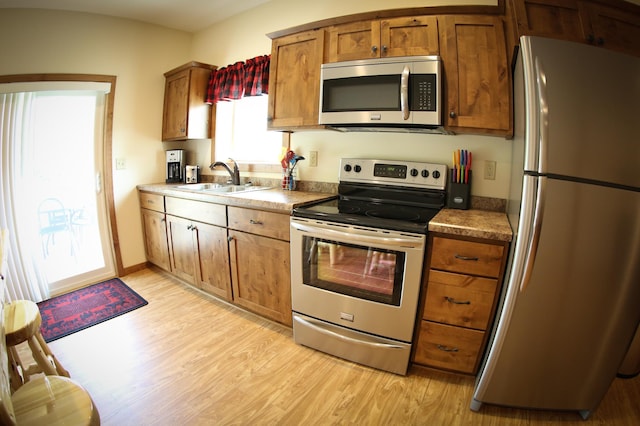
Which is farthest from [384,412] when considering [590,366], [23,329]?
[23,329]

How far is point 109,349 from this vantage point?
170cm

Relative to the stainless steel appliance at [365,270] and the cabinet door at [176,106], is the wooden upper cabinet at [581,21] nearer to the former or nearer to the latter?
the stainless steel appliance at [365,270]

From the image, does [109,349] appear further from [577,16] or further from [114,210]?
[577,16]

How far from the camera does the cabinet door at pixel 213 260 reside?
204cm

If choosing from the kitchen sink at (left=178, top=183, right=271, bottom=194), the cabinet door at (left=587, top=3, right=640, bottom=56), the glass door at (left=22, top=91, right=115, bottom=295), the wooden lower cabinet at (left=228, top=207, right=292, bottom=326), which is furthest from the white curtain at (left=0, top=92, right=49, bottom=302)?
the cabinet door at (left=587, top=3, right=640, bottom=56)

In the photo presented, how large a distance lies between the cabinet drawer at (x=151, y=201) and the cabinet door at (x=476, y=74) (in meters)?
2.51

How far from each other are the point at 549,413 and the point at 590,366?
36 cm

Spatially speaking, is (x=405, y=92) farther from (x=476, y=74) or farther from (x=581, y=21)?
(x=581, y=21)

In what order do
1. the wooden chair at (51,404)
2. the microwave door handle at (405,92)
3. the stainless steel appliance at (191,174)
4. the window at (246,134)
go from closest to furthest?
the wooden chair at (51,404)
the microwave door handle at (405,92)
the window at (246,134)
the stainless steel appliance at (191,174)

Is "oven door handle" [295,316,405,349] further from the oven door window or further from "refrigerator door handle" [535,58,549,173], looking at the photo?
"refrigerator door handle" [535,58,549,173]

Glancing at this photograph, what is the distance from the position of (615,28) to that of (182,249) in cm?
319

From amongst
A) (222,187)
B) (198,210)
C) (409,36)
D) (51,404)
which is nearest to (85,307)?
(198,210)

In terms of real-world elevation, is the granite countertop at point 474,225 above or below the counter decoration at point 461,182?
below

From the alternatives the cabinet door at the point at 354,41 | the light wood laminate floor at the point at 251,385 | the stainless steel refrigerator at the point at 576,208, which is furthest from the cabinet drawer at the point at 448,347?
the cabinet door at the point at 354,41
